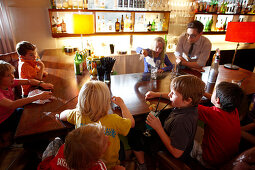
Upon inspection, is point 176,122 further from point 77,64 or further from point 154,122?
point 77,64

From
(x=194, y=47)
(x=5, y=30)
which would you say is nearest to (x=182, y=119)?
(x=194, y=47)

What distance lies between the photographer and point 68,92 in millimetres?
1453

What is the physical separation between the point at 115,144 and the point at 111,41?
2.94 metres

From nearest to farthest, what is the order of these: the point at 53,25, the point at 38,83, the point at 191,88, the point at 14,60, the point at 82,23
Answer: the point at 191,88 < the point at 38,83 < the point at 14,60 < the point at 82,23 < the point at 53,25

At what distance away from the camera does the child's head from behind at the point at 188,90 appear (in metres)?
1.08

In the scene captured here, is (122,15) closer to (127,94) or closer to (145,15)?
(145,15)

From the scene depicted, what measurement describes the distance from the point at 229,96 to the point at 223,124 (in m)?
0.20

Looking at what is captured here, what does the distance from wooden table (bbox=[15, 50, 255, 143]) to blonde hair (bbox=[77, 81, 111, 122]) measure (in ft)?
0.65

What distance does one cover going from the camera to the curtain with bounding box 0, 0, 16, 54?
8.96 feet

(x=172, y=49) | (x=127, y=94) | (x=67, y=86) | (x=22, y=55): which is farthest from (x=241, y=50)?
(x=22, y=55)

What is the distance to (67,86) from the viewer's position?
1573mm

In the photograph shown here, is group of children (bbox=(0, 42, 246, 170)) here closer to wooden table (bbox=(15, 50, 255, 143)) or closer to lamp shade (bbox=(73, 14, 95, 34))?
wooden table (bbox=(15, 50, 255, 143))

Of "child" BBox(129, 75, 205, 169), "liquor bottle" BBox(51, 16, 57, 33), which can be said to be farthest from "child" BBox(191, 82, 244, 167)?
"liquor bottle" BBox(51, 16, 57, 33)

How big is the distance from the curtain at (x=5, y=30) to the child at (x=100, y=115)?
258 centimetres
